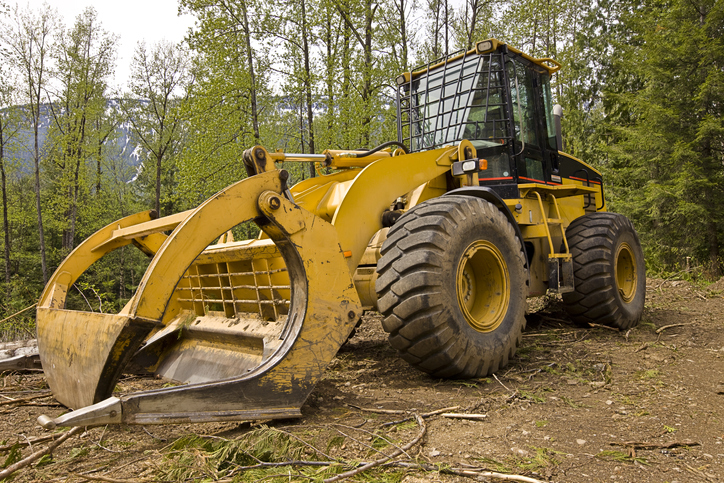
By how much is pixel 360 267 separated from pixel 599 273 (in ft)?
9.70

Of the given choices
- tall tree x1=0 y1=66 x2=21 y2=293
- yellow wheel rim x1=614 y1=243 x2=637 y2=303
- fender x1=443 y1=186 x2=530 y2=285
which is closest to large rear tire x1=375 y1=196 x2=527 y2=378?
fender x1=443 y1=186 x2=530 y2=285

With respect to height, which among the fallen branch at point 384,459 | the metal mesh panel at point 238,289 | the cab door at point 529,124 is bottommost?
the fallen branch at point 384,459

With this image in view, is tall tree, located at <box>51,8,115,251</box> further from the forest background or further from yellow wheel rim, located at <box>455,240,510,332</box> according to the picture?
yellow wheel rim, located at <box>455,240,510,332</box>

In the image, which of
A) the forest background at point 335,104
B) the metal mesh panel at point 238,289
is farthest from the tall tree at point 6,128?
the metal mesh panel at point 238,289

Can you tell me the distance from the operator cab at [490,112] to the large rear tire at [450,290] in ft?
4.91

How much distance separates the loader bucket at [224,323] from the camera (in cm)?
263

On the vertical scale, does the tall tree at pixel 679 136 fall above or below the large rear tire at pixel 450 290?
above

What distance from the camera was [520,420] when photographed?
9.67ft

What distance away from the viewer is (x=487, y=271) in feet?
14.0

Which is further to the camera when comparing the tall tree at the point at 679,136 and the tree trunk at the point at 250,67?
the tree trunk at the point at 250,67

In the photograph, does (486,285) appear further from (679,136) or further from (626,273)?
(679,136)

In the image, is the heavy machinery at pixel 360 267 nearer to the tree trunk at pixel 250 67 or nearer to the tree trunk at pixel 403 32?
the tree trunk at pixel 250 67

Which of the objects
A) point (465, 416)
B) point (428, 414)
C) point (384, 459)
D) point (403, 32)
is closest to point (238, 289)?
point (428, 414)

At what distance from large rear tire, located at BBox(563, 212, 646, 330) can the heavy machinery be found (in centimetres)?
2
